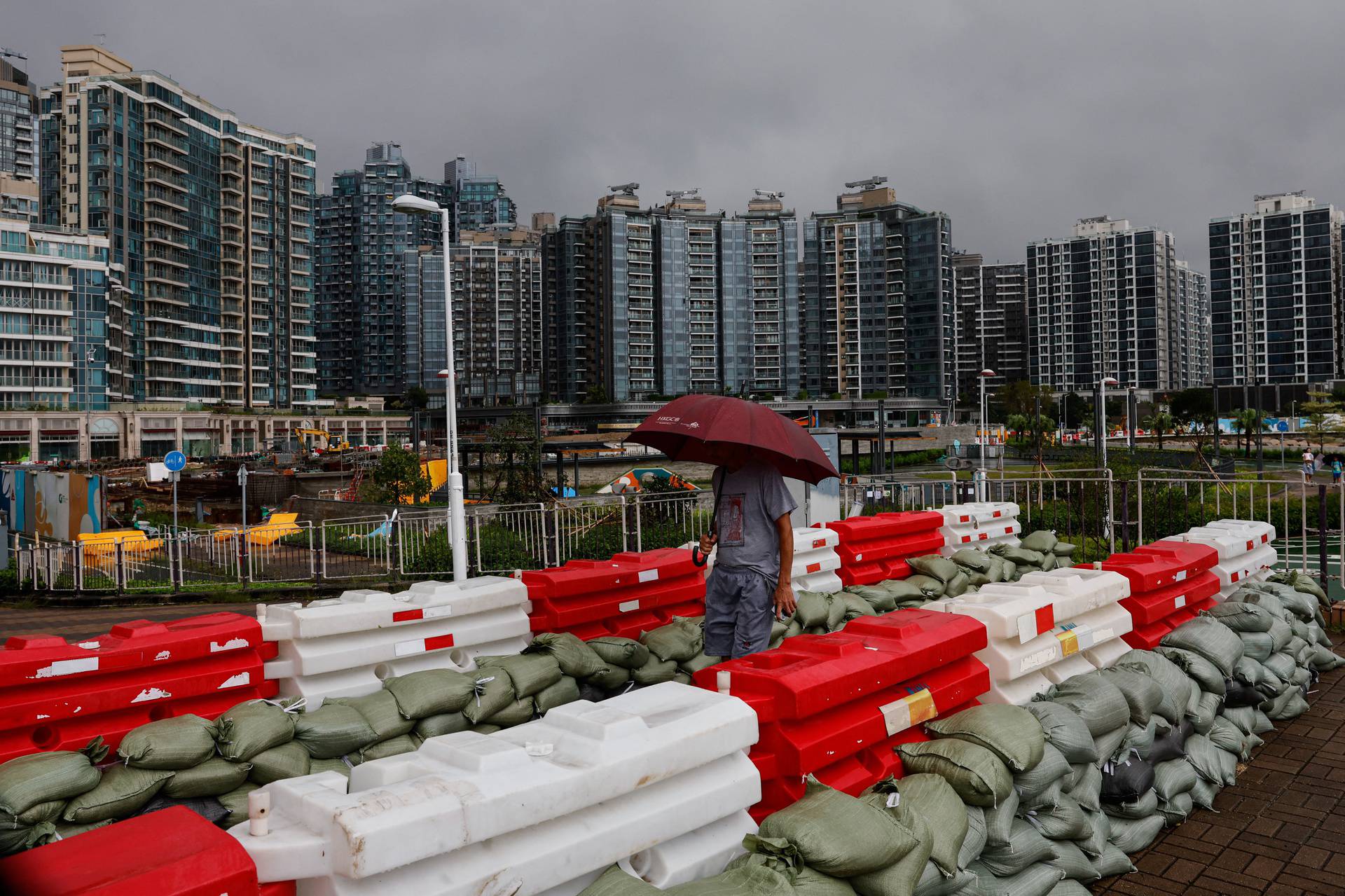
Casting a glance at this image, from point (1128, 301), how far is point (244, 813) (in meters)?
140

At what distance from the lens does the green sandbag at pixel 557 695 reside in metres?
4.58

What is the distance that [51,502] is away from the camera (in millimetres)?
19750

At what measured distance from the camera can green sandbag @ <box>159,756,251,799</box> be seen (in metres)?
3.39

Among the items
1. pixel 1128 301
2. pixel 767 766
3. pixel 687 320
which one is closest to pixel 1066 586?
pixel 767 766

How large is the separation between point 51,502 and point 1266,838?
22.8 meters

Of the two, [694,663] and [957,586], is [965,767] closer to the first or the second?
[694,663]

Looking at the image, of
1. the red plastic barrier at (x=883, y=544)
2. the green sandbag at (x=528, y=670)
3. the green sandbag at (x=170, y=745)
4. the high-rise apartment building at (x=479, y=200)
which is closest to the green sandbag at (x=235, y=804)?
the green sandbag at (x=170, y=745)

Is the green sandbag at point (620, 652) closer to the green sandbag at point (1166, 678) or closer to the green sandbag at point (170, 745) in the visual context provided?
the green sandbag at point (170, 745)

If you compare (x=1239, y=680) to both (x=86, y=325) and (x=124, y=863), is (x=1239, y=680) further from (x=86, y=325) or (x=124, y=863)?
(x=86, y=325)

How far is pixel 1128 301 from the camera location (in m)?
125

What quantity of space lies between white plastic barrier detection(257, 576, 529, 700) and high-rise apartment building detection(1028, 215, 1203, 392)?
429ft

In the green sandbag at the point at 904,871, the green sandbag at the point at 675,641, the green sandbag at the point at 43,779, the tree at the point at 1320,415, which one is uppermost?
the tree at the point at 1320,415

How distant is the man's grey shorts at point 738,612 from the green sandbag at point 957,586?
129 inches

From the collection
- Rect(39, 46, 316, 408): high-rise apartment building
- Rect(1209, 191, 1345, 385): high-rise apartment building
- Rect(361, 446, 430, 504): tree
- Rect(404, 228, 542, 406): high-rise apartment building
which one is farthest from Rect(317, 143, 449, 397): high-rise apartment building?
Rect(1209, 191, 1345, 385): high-rise apartment building
